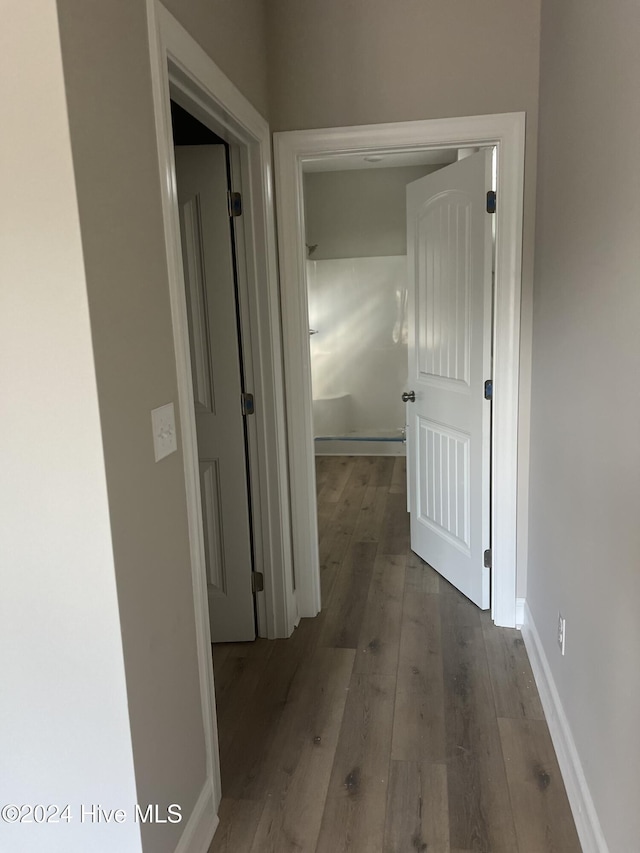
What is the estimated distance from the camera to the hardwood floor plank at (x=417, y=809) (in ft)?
5.41

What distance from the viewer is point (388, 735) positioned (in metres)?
2.07

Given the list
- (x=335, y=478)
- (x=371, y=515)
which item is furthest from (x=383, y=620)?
(x=335, y=478)

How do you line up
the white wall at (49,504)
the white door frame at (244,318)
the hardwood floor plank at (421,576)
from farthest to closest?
the hardwood floor plank at (421,576), the white door frame at (244,318), the white wall at (49,504)

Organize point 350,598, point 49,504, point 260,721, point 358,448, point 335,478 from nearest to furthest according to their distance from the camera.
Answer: point 49,504 → point 260,721 → point 350,598 → point 335,478 → point 358,448

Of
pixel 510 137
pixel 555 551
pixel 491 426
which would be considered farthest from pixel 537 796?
pixel 510 137

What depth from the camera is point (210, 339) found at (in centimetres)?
246

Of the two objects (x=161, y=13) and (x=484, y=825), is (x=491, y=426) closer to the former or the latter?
(x=484, y=825)

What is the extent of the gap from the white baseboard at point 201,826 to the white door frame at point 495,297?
1.20 meters

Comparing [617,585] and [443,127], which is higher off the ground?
[443,127]

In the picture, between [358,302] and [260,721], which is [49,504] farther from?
[358,302]

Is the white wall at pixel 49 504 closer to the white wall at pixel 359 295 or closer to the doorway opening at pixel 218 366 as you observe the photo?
the doorway opening at pixel 218 366

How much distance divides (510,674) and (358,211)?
4.62 meters

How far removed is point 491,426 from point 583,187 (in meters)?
1.19

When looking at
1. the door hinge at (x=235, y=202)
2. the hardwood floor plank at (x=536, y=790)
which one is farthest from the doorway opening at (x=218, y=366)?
the hardwood floor plank at (x=536, y=790)
